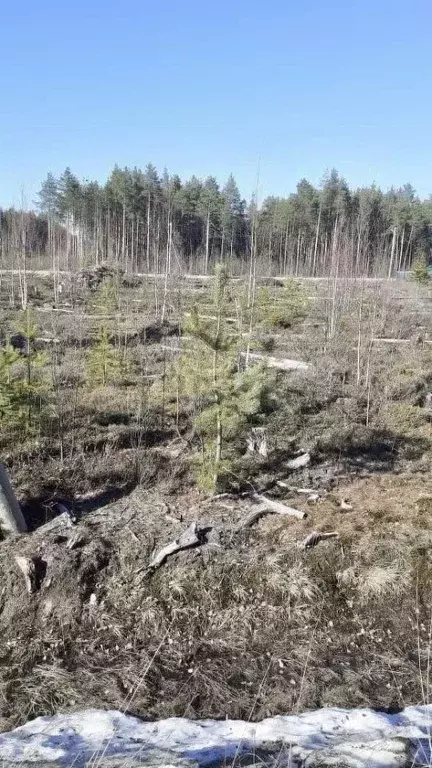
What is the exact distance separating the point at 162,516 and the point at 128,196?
146 feet

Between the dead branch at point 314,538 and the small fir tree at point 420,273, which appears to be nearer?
the dead branch at point 314,538

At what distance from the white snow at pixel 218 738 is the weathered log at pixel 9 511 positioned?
9.97 ft

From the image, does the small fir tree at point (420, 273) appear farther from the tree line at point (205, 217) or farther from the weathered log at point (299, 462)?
the weathered log at point (299, 462)

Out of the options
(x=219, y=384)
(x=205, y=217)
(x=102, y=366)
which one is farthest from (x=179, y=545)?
(x=205, y=217)

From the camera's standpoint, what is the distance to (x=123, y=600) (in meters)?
6.25

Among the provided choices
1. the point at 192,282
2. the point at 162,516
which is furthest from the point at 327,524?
the point at 192,282

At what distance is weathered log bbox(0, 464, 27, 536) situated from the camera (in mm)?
6957

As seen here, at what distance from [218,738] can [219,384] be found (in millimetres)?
4699

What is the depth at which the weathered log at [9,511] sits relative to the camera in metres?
6.96

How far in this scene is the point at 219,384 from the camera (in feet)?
Answer: 25.1

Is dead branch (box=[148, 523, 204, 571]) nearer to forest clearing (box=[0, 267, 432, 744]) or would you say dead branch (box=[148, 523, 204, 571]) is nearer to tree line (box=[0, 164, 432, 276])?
forest clearing (box=[0, 267, 432, 744])

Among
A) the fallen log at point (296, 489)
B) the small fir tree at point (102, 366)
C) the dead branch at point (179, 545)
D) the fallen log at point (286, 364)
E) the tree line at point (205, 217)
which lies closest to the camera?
the dead branch at point (179, 545)

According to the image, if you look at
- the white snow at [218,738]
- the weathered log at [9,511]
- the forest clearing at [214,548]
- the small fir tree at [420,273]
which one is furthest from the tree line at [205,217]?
the white snow at [218,738]

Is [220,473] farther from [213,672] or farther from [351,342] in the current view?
[351,342]
